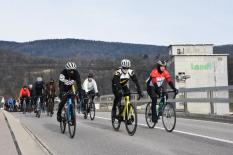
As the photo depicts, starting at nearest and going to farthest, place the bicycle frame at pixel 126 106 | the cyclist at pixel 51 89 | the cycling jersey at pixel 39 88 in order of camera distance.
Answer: the bicycle frame at pixel 126 106, the cyclist at pixel 51 89, the cycling jersey at pixel 39 88

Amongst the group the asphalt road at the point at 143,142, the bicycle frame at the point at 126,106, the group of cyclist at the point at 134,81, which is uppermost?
the group of cyclist at the point at 134,81

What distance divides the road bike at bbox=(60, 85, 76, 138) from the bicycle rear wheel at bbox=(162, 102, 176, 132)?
7.95ft

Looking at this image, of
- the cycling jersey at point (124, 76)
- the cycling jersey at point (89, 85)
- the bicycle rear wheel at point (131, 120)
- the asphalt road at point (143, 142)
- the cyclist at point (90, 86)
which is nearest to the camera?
the asphalt road at point (143, 142)

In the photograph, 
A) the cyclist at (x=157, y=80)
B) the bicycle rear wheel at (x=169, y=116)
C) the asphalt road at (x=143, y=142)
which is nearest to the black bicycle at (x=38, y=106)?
the asphalt road at (x=143, y=142)

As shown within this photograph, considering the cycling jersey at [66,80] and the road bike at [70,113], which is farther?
the cycling jersey at [66,80]

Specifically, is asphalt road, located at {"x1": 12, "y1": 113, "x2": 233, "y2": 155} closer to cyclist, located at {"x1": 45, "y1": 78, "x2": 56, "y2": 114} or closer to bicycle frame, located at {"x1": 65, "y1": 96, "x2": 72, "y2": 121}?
bicycle frame, located at {"x1": 65, "y1": 96, "x2": 72, "y2": 121}

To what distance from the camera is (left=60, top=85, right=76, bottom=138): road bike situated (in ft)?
37.7

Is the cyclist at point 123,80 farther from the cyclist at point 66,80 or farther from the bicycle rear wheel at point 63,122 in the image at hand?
the bicycle rear wheel at point 63,122

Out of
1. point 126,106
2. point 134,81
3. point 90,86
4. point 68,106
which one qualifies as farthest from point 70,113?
point 90,86

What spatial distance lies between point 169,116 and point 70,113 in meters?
2.60

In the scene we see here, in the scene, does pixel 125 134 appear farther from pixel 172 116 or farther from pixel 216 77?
→ pixel 216 77

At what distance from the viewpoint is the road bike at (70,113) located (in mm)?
11501

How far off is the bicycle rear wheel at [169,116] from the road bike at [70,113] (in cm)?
242

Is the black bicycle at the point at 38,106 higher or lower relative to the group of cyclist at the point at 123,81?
lower
